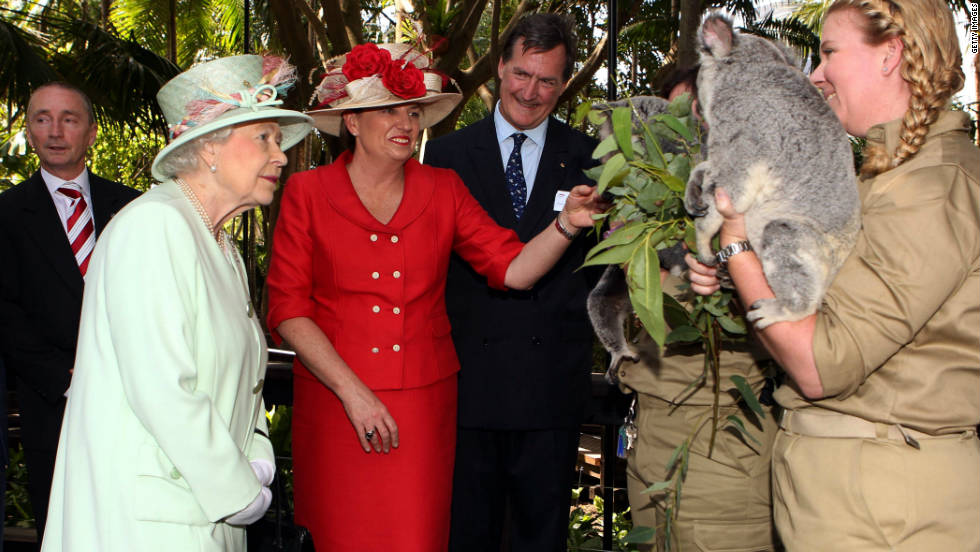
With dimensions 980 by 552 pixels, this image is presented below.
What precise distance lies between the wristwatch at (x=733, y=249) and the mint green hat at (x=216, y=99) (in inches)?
41.7

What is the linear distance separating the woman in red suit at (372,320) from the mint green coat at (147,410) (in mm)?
784

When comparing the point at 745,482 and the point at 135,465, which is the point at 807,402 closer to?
the point at 745,482

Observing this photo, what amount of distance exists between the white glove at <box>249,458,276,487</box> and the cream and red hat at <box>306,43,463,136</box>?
40.5 inches

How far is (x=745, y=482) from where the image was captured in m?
2.20

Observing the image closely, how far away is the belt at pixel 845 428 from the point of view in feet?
5.09

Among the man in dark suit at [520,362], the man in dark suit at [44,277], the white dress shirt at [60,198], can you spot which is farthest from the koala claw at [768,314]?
the white dress shirt at [60,198]

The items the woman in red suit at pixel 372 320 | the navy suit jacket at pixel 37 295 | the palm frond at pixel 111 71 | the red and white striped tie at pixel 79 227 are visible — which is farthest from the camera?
the palm frond at pixel 111 71

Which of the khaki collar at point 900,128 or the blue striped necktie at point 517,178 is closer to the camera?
the khaki collar at point 900,128

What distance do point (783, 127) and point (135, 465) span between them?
142 cm

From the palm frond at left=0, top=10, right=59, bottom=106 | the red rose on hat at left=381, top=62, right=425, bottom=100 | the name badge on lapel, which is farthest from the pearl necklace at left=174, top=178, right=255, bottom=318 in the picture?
the palm frond at left=0, top=10, right=59, bottom=106

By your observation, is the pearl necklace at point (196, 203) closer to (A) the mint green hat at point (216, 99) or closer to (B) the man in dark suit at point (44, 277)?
(A) the mint green hat at point (216, 99)

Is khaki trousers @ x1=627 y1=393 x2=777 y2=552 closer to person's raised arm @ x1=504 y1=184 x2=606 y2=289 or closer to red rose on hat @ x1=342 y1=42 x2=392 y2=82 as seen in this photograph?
person's raised arm @ x1=504 y1=184 x2=606 y2=289

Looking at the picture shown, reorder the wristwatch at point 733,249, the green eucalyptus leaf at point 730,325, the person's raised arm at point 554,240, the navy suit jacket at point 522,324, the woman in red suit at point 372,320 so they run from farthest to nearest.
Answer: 1. the navy suit jacket at point 522,324
2. the woman in red suit at point 372,320
3. the person's raised arm at point 554,240
4. the green eucalyptus leaf at point 730,325
5. the wristwatch at point 733,249

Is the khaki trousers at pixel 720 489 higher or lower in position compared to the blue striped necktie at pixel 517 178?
lower
